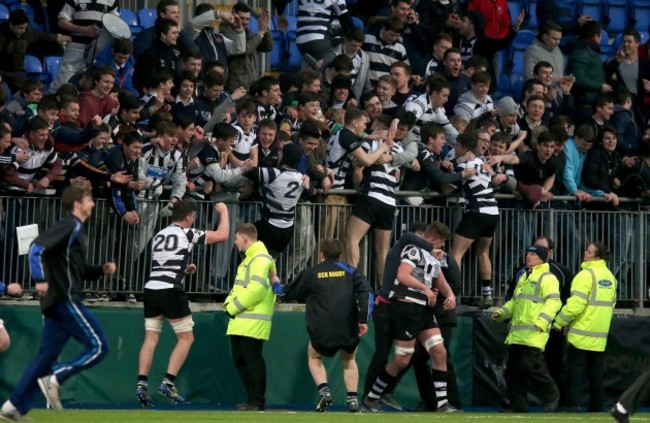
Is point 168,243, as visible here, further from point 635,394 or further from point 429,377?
point 635,394

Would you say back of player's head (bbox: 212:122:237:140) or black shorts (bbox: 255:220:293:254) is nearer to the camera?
back of player's head (bbox: 212:122:237:140)

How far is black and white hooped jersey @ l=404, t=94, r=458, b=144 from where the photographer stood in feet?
67.2

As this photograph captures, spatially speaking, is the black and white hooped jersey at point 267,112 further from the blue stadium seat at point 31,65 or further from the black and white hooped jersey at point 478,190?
the blue stadium seat at point 31,65

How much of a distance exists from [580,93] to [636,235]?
330cm

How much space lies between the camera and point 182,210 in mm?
17609

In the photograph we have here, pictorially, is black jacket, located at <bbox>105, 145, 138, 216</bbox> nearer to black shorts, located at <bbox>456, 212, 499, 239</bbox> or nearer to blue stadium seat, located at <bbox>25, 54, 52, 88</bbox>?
blue stadium seat, located at <bbox>25, 54, 52, 88</bbox>

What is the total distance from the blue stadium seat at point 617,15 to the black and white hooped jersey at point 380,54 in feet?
17.1

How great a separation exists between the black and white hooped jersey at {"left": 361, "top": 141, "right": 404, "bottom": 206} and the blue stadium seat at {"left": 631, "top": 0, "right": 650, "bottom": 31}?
8.77 metres

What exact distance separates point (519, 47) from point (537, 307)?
7.60 metres

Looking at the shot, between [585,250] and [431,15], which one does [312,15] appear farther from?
[585,250]

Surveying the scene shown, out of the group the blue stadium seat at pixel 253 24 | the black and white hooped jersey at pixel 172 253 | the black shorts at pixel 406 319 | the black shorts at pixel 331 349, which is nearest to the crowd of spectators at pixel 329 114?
the blue stadium seat at pixel 253 24

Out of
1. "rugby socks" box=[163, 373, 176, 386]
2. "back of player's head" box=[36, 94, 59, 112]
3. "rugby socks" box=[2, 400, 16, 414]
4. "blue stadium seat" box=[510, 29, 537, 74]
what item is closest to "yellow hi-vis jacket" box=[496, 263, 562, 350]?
"rugby socks" box=[163, 373, 176, 386]

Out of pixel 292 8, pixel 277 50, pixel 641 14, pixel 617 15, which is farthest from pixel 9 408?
pixel 641 14

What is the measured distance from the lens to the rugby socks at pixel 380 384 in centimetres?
1812
